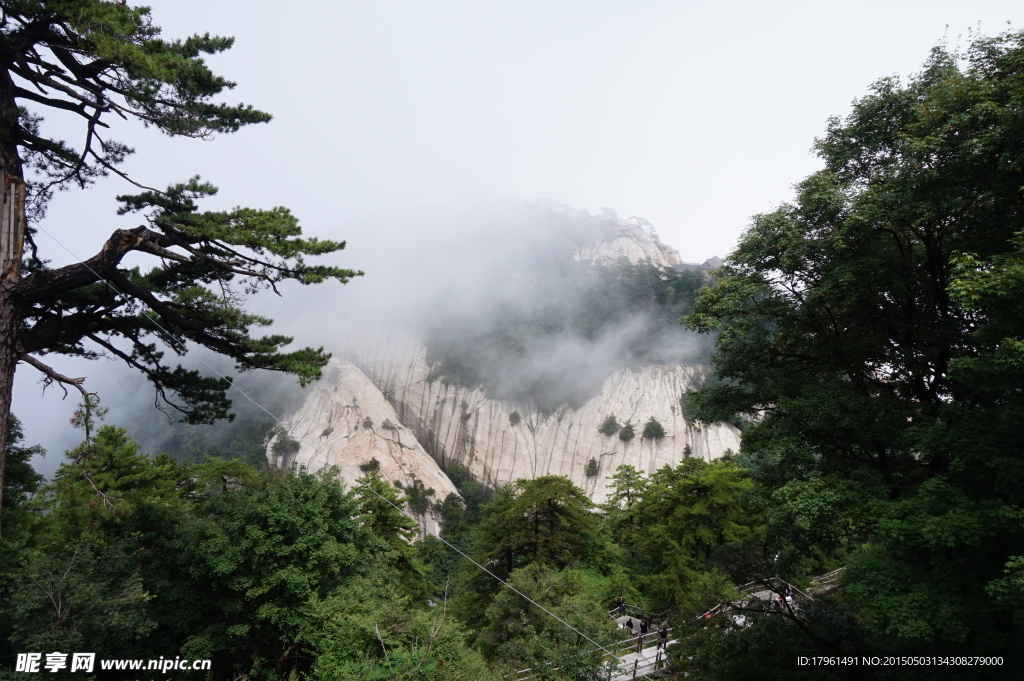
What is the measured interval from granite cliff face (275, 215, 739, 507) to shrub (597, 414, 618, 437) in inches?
21.4

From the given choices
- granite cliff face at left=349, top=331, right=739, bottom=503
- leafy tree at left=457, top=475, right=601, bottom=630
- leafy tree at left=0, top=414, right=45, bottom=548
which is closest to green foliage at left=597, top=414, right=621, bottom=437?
granite cliff face at left=349, top=331, right=739, bottom=503

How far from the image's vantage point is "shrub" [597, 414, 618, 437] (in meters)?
44.9

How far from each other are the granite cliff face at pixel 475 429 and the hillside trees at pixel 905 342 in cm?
3206

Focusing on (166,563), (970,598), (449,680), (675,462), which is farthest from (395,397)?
(970,598)

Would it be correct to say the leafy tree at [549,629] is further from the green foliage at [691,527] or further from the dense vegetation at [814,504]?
the green foliage at [691,527]

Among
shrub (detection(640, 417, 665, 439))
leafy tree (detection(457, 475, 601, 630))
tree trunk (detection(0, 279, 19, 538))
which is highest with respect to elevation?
shrub (detection(640, 417, 665, 439))

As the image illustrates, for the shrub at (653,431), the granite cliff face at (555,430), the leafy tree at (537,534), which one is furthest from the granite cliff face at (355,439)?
the leafy tree at (537,534)

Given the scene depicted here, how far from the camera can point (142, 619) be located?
8898 mm

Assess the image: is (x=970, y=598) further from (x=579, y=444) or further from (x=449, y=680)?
(x=579, y=444)

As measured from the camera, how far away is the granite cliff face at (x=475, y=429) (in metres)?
42.7

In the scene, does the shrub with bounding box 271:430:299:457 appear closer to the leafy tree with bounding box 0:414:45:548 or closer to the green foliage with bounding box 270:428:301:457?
the green foliage with bounding box 270:428:301:457

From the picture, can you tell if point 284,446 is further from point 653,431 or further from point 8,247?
point 8,247

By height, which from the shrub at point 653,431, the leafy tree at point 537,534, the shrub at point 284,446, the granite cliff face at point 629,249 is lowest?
the leafy tree at point 537,534

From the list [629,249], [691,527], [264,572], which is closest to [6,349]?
[264,572]
